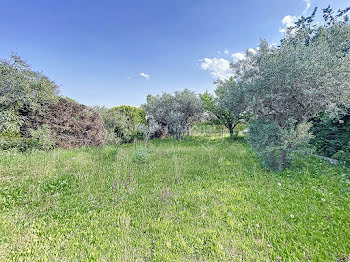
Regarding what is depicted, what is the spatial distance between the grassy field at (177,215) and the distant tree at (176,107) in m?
6.68

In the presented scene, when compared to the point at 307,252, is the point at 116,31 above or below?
above

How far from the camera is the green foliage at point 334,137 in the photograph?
422 cm

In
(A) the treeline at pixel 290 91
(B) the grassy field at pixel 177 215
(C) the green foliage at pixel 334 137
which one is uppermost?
(A) the treeline at pixel 290 91

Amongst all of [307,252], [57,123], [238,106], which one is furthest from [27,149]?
[307,252]

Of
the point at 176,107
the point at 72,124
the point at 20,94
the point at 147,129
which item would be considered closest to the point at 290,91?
the point at 147,129

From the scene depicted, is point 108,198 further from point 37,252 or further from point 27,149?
point 27,149

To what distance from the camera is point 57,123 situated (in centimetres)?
600

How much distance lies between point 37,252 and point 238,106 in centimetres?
466

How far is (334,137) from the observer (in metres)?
4.74

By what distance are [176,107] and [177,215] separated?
28.5 ft

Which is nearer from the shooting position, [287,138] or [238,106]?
[287,138]

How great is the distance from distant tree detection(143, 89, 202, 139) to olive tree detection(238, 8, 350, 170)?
21.1 ft

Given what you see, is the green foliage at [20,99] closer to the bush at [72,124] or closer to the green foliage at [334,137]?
the bush at [72,124]

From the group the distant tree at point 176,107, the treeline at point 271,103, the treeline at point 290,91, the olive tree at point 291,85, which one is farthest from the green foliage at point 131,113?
the olive tree at point 291,85
